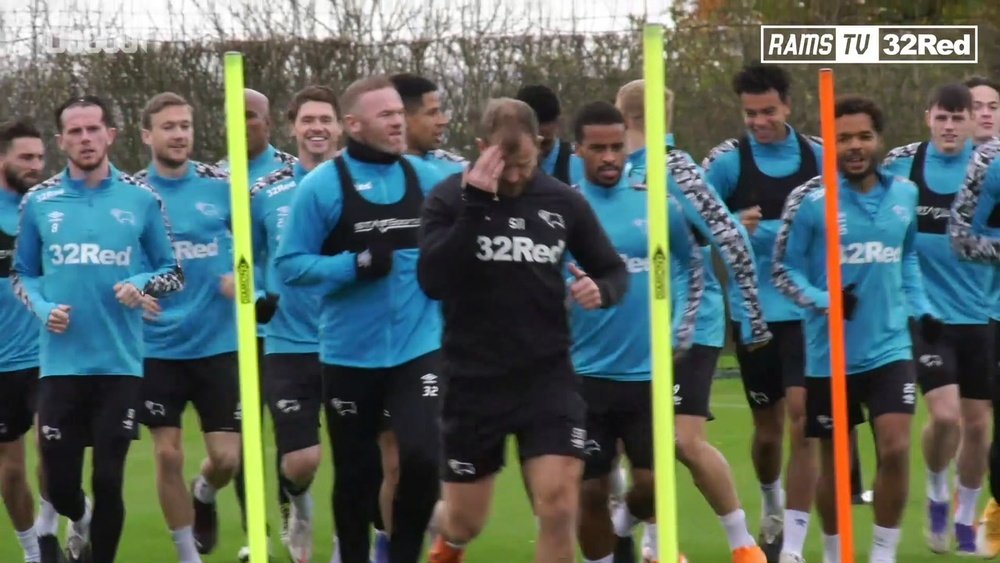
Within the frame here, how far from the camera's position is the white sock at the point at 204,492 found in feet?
37.3

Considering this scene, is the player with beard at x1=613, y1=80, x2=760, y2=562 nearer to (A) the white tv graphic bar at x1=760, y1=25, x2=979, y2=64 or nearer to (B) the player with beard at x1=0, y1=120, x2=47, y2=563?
(A) the white tv graphic bar at x1=760, y1=25, x2=979, y2=64

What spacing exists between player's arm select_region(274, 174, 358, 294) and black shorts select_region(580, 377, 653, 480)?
1277 mm

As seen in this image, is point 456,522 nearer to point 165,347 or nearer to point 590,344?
point 590,344

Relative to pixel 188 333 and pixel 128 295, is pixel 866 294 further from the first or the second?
pixel 188 333

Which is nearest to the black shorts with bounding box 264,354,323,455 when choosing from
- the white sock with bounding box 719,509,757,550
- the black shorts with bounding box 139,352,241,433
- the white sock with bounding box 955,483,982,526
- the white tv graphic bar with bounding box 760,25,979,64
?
the black shorts with bounding box 139,352,241,433

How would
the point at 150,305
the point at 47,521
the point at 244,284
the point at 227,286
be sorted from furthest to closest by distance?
the point at 47,521 → the point at 227,286 → the point at 150,305 → the point at 244,284

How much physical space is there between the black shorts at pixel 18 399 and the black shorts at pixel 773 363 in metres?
3.74

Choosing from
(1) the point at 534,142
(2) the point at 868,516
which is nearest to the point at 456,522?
(1) the point at 534,142

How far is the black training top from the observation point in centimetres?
793

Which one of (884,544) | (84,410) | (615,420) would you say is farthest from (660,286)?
(84,410)

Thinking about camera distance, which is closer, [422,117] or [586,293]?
[586,293]

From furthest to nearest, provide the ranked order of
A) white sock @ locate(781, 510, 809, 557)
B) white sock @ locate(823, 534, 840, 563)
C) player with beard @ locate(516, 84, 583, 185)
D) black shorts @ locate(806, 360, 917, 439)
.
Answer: player with beard @ locate(516, 84, 583, 185) → white sock @ locate(781, 510, 809, 557) → white sock @ locate(823, 534, 840, 563) → black shorts @ locate(806, 360, 917, 439)

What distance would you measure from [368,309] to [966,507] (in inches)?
149

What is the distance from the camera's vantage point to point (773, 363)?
35.9 feet
